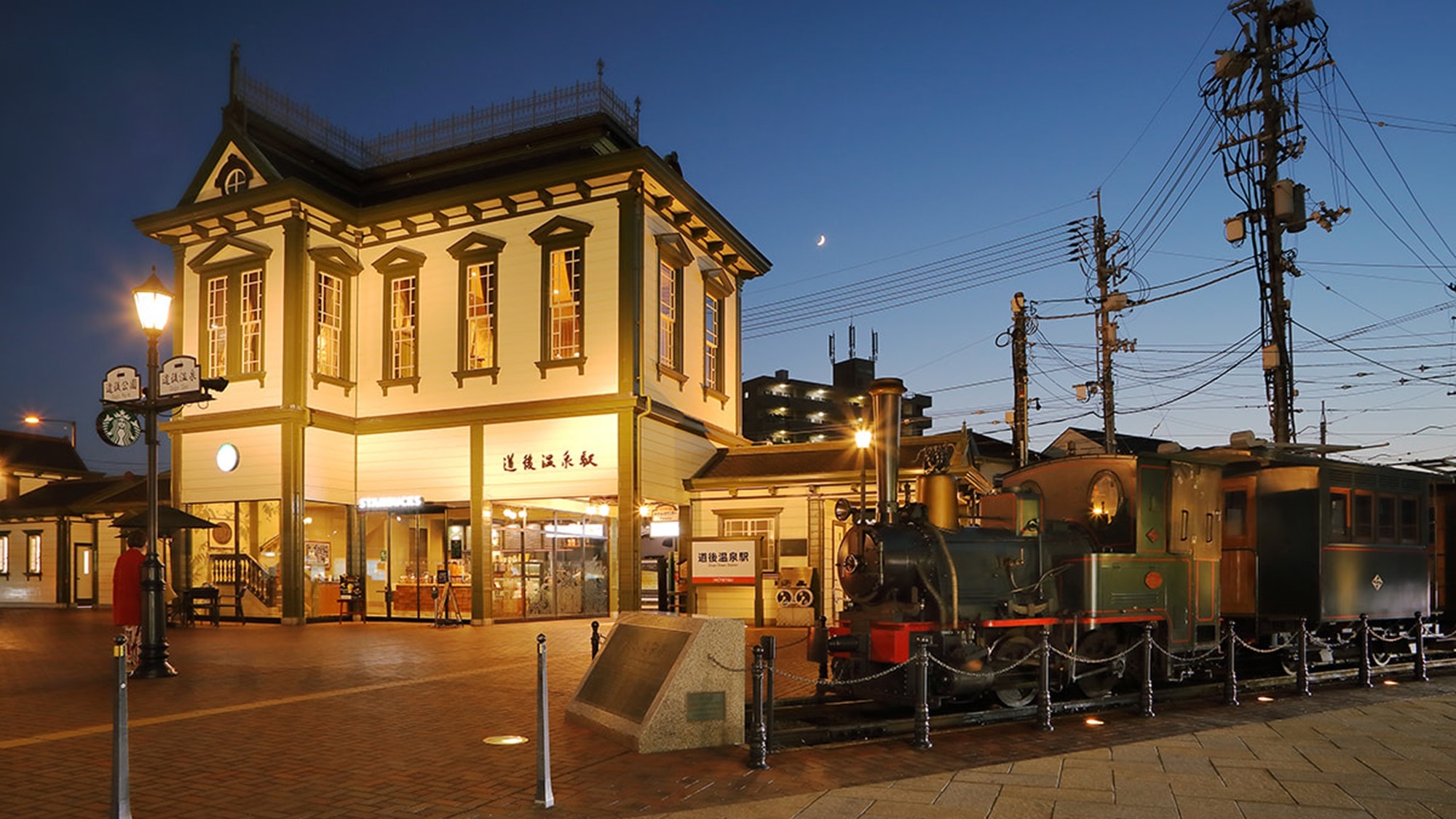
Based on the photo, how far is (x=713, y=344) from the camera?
1014 inches

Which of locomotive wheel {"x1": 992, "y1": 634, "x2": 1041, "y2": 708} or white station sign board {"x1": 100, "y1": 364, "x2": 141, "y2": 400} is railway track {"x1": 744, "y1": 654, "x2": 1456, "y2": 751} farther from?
white station sign board {"x1": 100, "y1": 364, "x2": 141, "y2": 400}

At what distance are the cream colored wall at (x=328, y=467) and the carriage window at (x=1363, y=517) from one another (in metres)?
19.7

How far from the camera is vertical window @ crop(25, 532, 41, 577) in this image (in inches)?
1268

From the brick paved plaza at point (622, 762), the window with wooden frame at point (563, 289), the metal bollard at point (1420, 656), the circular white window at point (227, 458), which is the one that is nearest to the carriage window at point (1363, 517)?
the metal bollard at point (1420, 656)

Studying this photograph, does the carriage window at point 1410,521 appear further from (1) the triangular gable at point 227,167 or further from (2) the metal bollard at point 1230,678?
(1) the triangular gable at point 227,167

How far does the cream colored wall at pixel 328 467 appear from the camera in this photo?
22719 millimetres

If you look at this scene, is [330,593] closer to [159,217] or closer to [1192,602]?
[159,217]

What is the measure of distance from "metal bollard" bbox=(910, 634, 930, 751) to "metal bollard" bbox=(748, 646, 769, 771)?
5.10 feet

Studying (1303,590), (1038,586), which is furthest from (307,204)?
(1303,590)

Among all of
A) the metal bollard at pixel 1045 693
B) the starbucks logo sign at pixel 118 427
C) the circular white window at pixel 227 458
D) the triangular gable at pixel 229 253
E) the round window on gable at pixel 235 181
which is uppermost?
the round window on gable at pixel 235 181

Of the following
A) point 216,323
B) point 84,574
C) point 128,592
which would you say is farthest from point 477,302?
point 84,574

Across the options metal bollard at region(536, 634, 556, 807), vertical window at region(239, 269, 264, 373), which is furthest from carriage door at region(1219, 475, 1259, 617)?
vertical window at region(239, 269, 264, 373)

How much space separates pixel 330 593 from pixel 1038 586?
57.6ft

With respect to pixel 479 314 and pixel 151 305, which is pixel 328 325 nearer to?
pixel 479 314
